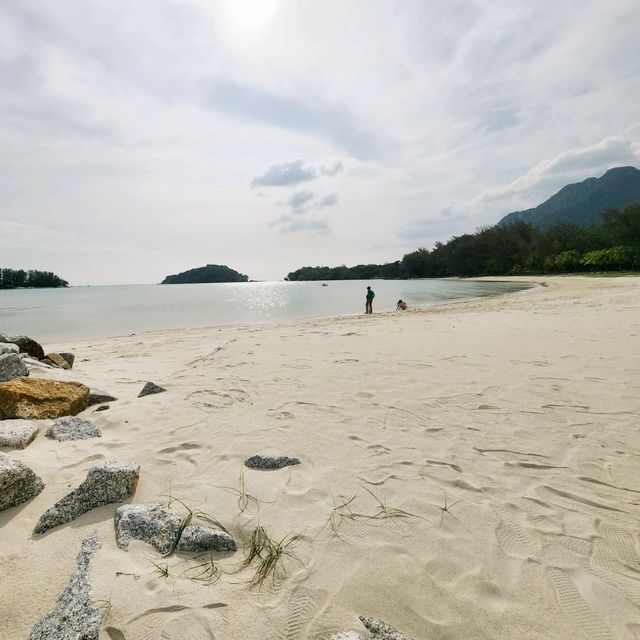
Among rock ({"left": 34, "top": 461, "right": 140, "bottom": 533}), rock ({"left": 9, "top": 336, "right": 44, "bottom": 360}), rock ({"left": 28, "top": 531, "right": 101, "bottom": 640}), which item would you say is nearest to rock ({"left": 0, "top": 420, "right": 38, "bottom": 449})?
rock ({"left": 34, "top": 461, "right": 140, "bottom": 533})

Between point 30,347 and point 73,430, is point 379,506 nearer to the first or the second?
point 73,430

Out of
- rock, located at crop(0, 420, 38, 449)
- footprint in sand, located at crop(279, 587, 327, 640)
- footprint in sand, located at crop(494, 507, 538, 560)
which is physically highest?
rock, located at crop(0, 420, 38, 449)

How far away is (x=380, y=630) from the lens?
1.84 m

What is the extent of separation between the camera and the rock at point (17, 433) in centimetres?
377

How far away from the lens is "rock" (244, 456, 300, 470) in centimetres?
352

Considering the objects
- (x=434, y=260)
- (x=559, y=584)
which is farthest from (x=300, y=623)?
(x=434, y=260)

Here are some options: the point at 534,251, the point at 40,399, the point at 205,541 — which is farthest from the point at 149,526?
the point at 534,251

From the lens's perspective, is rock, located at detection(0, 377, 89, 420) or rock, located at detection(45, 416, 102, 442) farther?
rock, located at detection(0, 377, 89, 420)

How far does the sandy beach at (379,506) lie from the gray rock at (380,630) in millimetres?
50

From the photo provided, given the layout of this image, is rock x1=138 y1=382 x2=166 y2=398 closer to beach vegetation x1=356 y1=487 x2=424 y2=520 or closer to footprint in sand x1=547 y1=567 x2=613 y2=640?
beach vegetation x1=356 y1=487 x2=424 y2=520

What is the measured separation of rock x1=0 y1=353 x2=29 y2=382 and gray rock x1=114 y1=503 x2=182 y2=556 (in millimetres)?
5157

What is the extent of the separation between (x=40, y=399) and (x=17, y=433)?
1.01 meters

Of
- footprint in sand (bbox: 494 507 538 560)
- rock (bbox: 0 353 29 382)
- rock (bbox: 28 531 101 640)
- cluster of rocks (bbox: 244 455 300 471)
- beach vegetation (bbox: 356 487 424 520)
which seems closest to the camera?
rock (bbox: 28 531 101 640)

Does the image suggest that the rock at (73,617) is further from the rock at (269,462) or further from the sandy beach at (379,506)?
the rock at (269,462)
